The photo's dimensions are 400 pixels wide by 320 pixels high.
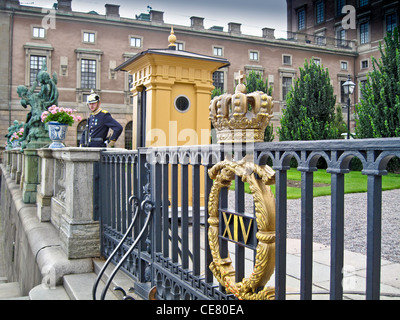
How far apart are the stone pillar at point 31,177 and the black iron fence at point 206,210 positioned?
5.02 m

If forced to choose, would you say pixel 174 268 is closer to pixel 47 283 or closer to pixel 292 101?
pixel 47 283

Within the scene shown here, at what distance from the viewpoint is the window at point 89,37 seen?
36000 mm

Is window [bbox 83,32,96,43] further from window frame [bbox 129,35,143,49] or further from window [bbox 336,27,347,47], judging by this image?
A: window [bbox 336,27,347,47]

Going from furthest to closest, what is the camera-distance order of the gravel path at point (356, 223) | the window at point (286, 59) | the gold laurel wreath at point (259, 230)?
the window at point (286, 59)
the gravel path at point (356, 223)
the gold laurel wreath at point (259, 230)

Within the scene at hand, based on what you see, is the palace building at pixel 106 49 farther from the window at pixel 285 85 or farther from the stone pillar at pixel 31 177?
the stone pillar at pixel 31 177

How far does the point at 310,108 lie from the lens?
84.3ft

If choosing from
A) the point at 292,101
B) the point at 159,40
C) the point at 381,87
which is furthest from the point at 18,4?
the point at 381,87

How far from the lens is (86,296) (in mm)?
3900

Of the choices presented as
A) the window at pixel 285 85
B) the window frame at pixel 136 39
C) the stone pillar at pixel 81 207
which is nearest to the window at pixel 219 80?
the window at pixel 285 85

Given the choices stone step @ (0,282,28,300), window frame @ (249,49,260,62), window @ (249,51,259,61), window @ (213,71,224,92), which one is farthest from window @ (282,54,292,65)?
stone step @ (0,282,28,300)

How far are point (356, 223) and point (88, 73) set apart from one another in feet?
107

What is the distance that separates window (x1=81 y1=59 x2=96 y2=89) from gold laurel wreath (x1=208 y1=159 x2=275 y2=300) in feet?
119

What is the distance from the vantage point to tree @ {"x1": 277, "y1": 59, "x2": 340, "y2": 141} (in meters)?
25.1

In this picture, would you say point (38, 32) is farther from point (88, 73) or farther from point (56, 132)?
point (56, 132)
